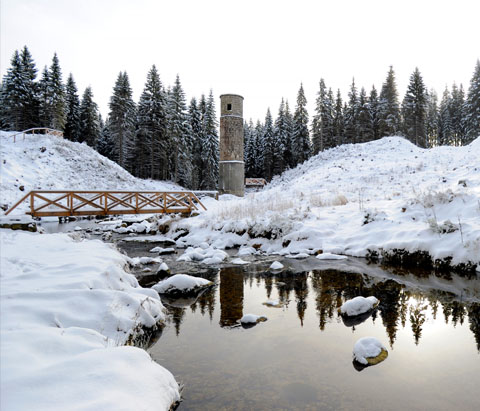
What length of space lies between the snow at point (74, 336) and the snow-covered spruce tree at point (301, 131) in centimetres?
4534

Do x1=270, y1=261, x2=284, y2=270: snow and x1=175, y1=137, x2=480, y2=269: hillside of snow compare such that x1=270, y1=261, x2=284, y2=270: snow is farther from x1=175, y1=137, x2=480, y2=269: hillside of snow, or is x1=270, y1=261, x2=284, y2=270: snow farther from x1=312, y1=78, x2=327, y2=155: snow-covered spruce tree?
x1=312, y1=78, x2=327, y2=155: snow-covered spruce tree

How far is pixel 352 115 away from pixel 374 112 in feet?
10.6

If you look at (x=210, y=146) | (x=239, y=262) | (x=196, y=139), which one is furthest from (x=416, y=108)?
(x=239, y=262)

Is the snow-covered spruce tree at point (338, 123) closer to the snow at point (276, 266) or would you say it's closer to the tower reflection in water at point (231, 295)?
the snow at point (276, 266)

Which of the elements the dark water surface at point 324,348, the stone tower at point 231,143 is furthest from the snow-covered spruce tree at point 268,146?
the dark water surface at point 324,348

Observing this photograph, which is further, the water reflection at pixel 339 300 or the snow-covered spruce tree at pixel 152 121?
the snow-covered spruce tree at pixel 152 121

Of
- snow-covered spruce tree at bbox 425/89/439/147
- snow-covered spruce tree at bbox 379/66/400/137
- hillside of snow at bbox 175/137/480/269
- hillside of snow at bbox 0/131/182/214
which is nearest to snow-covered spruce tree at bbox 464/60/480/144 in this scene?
snow-covered spruce tree at bbox 379/66/400/137

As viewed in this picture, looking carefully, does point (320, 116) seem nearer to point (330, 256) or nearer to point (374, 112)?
point (374, 112)

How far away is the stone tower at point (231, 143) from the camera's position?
23109 mm

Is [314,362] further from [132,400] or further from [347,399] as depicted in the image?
[132,400]

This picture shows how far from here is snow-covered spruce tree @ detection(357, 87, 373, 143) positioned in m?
46.6

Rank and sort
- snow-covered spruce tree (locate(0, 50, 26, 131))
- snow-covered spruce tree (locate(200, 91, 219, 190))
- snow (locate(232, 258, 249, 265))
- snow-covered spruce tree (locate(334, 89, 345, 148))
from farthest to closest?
snow-covered spruce tree (locate(334, 89, 345, 148)) → snow-covered spruce tree (locate(200, 91, 219, 190)) → snow-covered spruce tree (locate(0, 50, 26, 131)) → snow (locate(232, 258, 249, 265))

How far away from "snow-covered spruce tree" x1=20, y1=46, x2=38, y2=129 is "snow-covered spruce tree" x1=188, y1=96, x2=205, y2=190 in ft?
62.5

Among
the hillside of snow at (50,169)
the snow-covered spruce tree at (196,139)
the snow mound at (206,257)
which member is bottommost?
the snow mound at (206,257)
